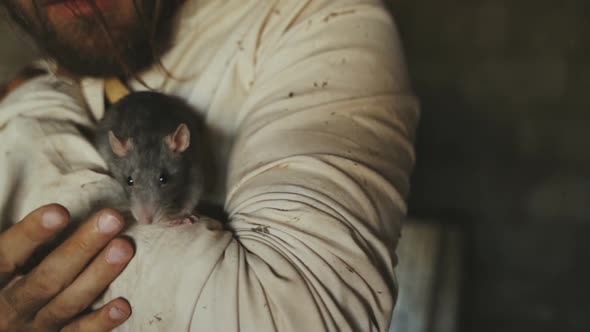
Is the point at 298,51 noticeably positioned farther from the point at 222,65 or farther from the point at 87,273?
the point at 87,273

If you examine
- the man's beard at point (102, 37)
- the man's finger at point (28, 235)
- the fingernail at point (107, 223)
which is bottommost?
the man's finger at point (28, 235)

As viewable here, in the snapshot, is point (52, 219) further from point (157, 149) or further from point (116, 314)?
point (157, 149)

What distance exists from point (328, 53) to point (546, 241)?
2284mm

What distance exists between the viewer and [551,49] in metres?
2.93

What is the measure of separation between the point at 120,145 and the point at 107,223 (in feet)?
1.48

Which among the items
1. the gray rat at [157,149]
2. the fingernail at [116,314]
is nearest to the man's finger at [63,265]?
the fingernail at [116,314]

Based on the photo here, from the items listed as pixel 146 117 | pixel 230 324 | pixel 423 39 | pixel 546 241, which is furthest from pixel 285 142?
pixel 546 241

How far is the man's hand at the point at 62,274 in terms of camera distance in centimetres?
102

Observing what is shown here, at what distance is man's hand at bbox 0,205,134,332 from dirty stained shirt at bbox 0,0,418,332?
0.03 metres

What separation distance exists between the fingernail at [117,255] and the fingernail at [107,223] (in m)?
0.03

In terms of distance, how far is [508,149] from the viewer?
305 centimetres

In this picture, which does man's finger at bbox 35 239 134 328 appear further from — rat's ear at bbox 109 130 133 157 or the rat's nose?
rat's ear at bbox 109 130 133 157

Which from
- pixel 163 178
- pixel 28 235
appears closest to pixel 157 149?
pixel 163 178

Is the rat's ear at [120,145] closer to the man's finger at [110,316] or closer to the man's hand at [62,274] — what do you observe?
the man's hand at [62,274]
